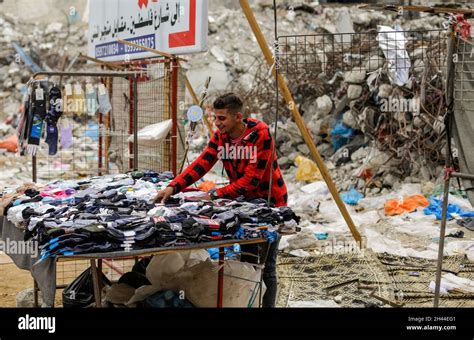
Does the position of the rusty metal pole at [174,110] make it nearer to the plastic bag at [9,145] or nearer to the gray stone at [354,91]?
the gray stone at [354,91]

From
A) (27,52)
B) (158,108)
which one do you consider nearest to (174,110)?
(158,108)

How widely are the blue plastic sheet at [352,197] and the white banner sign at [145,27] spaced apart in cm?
362

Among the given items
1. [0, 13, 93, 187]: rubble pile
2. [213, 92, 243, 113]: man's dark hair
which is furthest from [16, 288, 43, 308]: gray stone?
[0, 13, 93, 187]: rubble pile

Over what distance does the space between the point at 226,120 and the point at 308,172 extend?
20.3 ft

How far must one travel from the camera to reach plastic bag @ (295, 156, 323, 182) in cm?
1077

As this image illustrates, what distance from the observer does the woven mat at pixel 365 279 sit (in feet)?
18.5

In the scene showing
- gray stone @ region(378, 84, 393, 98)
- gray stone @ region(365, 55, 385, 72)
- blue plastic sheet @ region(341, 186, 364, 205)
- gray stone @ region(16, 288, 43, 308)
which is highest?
gray stone @ region(365, 55, 385, 72)

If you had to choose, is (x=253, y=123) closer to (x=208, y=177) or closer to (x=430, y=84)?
(x=430, y=84)

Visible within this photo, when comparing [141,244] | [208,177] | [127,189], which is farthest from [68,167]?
[141,244]

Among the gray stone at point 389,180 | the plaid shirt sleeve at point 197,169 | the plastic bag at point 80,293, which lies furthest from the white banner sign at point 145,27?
the gray stone at point 389,180

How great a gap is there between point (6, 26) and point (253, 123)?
18.0 meters

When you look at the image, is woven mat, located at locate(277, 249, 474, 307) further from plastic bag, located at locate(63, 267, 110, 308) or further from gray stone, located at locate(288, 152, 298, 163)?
gray stone, located at locate(288, 152, 298, 163)

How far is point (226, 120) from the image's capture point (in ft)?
15.7

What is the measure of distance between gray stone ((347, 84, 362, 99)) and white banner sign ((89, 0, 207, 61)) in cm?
384
